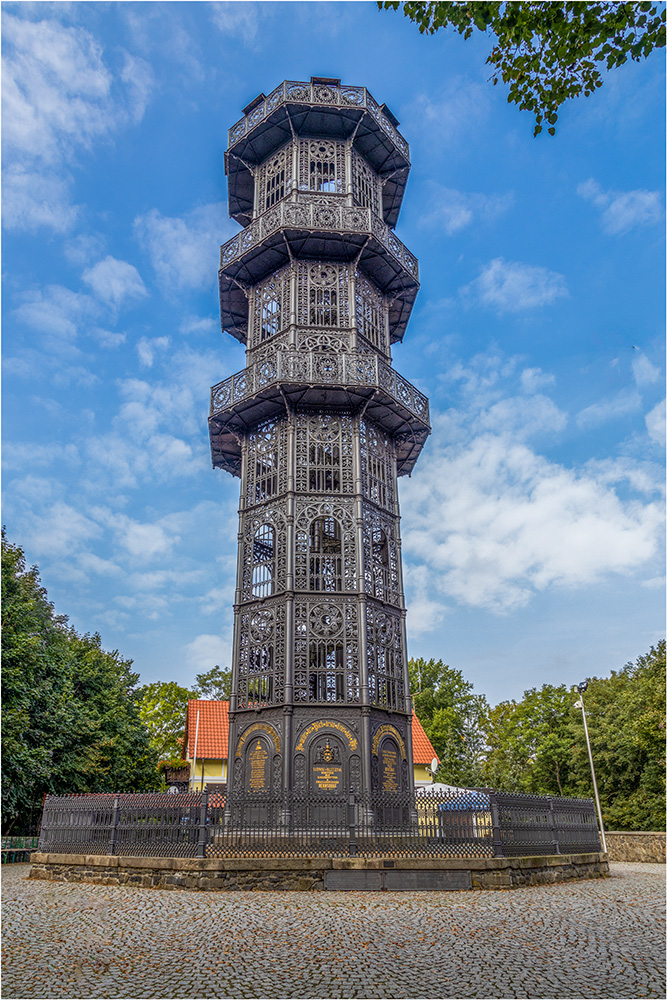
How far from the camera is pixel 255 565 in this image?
21.0 metres

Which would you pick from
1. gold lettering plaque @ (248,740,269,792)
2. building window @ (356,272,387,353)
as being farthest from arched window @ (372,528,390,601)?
building window @ (356,272,387,353)

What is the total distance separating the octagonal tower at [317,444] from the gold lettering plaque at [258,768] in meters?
0.04

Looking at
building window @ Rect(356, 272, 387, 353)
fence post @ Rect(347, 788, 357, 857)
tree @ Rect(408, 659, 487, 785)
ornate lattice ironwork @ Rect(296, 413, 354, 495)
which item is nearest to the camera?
fence post @ Rect(347, 788, 357, 857)

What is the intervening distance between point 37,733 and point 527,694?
39.2 meters

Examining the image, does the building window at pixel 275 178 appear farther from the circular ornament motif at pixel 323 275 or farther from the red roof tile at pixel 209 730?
the red roof tile at pixel 209 730

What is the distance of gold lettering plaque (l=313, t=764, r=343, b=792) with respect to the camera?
17672 mm

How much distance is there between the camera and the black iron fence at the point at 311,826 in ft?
47.4

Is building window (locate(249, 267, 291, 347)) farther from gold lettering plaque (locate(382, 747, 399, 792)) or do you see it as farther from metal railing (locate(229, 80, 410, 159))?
gold lettering plaque (locate(382, 747, 399, 792))

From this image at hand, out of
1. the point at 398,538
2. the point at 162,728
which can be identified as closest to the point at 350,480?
the point at 398,538

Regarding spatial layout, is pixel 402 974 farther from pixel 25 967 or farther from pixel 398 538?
pixel 398 538

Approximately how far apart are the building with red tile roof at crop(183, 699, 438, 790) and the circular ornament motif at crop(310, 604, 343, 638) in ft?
54.7

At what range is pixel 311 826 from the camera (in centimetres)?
1555

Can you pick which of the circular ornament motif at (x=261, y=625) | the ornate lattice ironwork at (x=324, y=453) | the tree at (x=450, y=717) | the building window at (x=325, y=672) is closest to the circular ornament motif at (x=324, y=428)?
the ornate lattice ironwork at (x=324, y=453)

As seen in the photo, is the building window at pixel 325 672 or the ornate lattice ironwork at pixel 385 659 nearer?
the building window at pixel 325 672
